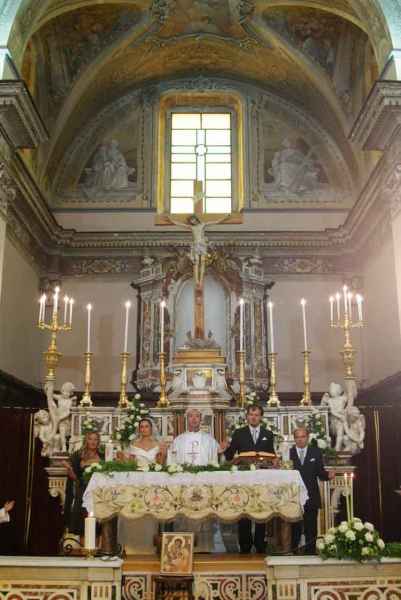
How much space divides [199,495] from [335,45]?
10.1m

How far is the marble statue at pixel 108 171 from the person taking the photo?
15789 millimetres

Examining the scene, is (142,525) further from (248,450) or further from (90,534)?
(90,534)

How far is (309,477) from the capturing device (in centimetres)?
823

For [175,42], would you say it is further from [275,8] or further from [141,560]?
[141,560]

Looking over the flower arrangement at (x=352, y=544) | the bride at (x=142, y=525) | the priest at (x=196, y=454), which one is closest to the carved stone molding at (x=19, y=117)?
the bride at (x=142, y=525)

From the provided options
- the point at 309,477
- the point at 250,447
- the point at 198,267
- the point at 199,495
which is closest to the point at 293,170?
the point at 198,267

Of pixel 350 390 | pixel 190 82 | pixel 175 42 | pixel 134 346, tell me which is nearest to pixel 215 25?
pixel 175 42

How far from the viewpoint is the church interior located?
27.1 feet

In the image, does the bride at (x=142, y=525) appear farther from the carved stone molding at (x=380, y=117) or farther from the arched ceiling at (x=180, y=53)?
the arched ceiling at (x=180, y=53)

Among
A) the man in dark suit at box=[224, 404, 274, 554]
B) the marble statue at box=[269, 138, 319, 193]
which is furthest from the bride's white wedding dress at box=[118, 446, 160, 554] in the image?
the marble statue at box=[269, 138, 319, 193]

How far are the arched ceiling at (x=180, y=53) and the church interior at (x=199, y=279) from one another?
0.04m

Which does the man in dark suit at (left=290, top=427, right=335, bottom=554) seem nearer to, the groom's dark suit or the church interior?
the church interior

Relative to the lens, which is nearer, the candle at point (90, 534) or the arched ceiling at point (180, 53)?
the candle at point (90, 534)

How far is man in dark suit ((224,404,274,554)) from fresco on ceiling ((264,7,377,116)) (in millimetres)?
7628
